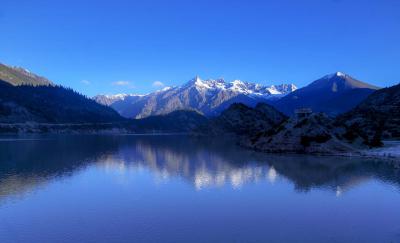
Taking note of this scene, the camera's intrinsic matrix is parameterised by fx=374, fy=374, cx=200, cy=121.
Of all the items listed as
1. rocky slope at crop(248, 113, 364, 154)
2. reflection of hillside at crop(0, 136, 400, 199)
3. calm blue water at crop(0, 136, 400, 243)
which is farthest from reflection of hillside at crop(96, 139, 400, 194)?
rocky slope at crop(248, 113, 364, 154)

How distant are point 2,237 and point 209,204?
2620 cm

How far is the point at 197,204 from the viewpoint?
2073 inches

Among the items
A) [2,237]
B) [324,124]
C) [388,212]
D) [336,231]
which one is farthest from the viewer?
[324,124]

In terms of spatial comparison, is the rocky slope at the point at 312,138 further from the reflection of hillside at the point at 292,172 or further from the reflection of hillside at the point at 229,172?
the reflection of hillside at the point at 292,172

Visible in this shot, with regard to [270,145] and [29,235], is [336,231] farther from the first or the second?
[270,145]

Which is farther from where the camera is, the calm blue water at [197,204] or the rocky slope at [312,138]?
the rocky slope at [312,138]

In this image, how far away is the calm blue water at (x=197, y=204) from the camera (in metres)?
38.8

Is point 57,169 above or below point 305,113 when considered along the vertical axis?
below

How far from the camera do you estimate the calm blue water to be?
127ft

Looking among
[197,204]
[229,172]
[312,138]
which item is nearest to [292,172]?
[229,172]

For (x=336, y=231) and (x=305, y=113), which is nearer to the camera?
(x=336, y=231)

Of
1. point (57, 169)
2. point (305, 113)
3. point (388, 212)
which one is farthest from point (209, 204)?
point (305, 113)

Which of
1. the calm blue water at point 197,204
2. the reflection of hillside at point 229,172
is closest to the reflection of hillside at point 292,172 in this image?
the reflection of hillside at point 229,172

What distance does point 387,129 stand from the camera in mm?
186875
